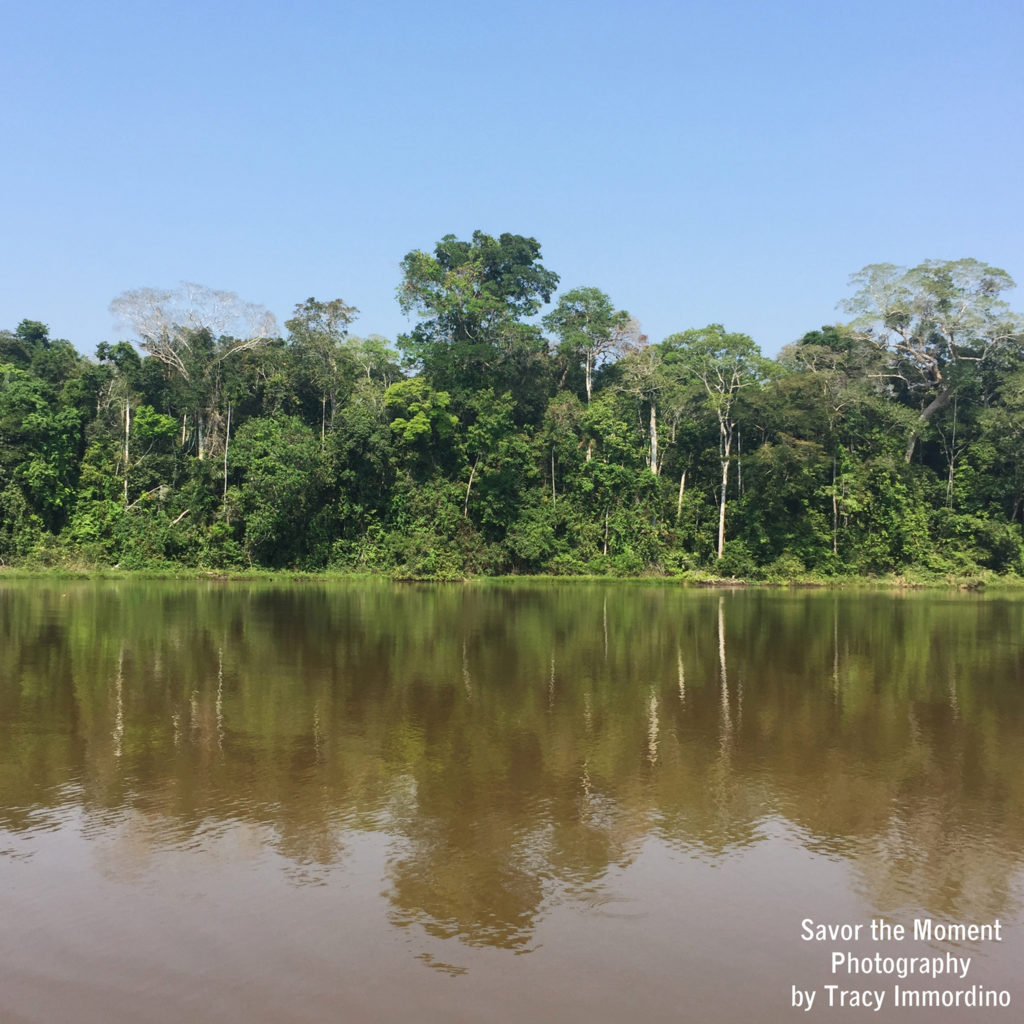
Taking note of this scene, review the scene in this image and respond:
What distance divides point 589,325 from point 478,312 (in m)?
5.46

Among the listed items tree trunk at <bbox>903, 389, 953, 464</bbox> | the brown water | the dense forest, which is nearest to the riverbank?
the dense forest

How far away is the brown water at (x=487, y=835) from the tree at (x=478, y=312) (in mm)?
26190

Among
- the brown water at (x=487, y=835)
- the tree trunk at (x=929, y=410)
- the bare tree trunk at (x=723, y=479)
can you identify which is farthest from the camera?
the tree trunk at (x=929, y=410)

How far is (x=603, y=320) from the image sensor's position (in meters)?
40.7

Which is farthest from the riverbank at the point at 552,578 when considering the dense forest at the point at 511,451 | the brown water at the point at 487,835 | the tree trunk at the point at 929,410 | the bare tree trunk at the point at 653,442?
the brown water at the point at 487,835

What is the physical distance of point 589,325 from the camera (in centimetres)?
4069


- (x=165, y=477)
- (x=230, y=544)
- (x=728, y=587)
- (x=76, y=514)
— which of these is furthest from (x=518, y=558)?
(x=76, y=514)

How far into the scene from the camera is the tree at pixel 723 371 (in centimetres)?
3575

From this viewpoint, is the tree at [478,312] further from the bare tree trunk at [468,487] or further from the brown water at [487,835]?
the brown water at [487,835]

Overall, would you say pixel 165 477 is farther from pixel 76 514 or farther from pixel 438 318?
pixel 438 318

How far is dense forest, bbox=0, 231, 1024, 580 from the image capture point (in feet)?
112

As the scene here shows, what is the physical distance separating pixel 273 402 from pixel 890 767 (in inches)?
1307

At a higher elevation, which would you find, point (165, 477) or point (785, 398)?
point (785, 398)

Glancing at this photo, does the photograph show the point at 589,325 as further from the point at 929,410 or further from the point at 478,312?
the point at 929,410
